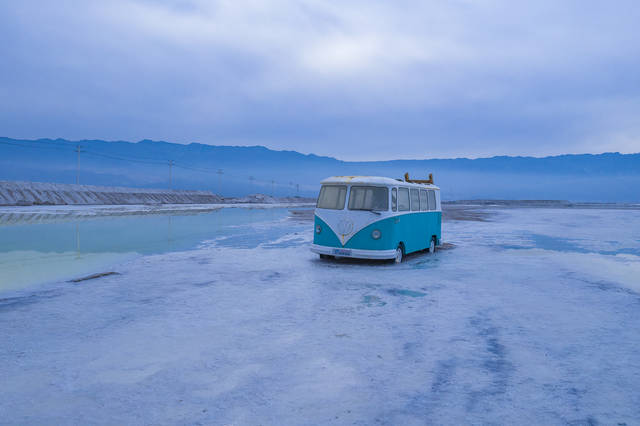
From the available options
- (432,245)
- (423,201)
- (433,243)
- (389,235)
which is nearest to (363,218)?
(389,235)

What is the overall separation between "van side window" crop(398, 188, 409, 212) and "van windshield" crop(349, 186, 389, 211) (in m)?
0.78

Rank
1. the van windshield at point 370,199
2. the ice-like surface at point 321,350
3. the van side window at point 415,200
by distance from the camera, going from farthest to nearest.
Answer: the van side window at point 415,200 < the van windshield at point 370,199 < the ice-like surface at point 321,350

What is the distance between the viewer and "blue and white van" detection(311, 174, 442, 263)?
1296 cm

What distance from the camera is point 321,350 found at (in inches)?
230

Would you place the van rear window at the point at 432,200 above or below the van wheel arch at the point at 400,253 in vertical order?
above

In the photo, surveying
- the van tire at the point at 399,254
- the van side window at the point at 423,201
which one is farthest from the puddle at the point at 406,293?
the van side window at the point at 423,201

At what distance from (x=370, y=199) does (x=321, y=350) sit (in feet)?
25.1

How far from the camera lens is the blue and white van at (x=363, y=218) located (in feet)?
42.5

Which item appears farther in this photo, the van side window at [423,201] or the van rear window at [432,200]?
the van rear window at [432,200]

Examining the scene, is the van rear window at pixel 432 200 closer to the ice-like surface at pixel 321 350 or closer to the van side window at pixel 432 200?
the van side window at pixel 432 200

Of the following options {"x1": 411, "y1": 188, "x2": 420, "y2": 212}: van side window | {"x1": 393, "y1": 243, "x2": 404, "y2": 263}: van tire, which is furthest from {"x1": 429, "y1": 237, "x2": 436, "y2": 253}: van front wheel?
{"x1": 393, "y1": 243, "x2": 404, "y2": 263}: van tire

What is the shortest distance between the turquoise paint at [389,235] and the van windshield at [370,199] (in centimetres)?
41

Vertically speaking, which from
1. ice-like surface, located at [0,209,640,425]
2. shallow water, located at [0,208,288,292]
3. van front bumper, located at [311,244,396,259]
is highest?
van front bumper, located at [311,244,396,259]

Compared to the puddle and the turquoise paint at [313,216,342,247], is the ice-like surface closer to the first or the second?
the puddle
